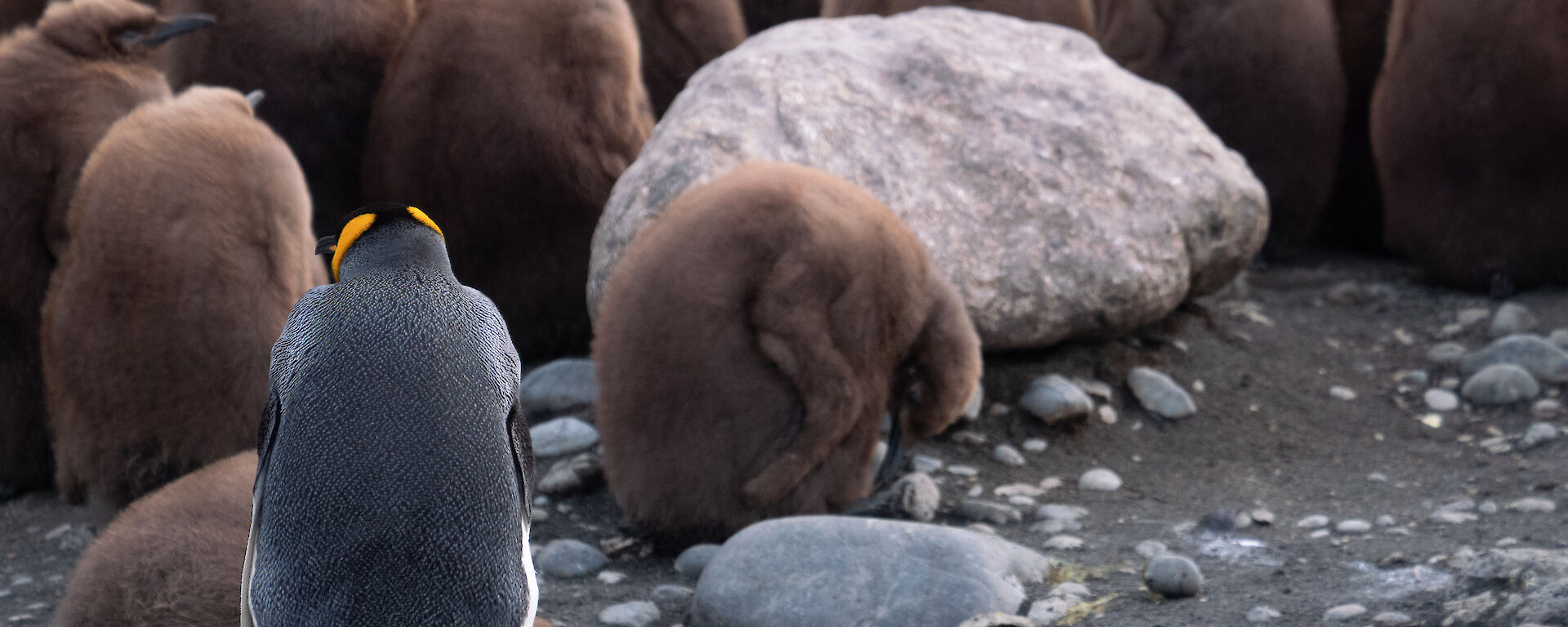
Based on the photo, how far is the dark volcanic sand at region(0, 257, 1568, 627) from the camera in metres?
2.77

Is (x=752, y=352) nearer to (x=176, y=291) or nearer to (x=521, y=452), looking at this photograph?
(x=521, y=452)

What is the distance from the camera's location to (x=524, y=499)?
77.9 inches

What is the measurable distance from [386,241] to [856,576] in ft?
3.91

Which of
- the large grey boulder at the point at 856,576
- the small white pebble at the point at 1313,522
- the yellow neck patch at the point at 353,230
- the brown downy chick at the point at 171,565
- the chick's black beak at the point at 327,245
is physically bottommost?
the small white pebble at the point at 1313,522

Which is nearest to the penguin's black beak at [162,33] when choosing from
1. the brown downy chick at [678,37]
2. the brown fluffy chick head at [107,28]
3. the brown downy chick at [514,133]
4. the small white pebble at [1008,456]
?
the brown fluffy chick head at [107,28]

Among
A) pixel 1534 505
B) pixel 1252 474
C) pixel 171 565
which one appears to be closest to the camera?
pixel 171 565

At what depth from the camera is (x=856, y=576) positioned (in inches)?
105

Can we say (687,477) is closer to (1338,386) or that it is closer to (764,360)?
(764,360)

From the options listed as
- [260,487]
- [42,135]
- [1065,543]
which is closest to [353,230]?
[260,487]

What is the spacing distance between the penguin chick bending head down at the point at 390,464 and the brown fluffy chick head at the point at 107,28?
82.4 inches

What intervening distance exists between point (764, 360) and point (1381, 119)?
3109mm

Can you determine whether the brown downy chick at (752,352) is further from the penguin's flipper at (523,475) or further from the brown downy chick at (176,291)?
the penguin's flipper at (523,475)

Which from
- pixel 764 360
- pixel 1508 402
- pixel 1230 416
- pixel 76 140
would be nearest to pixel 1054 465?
pixel 1230 416

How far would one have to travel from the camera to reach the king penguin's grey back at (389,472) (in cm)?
172
